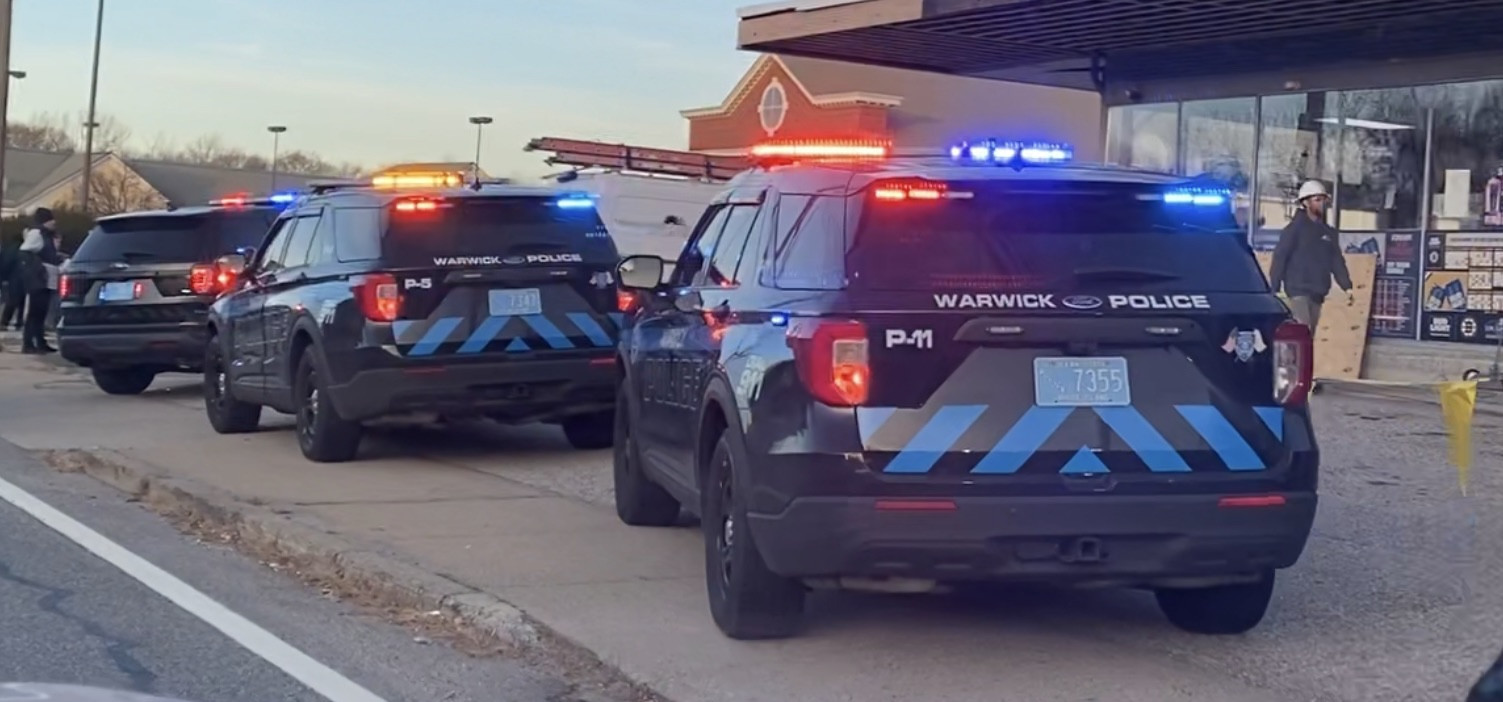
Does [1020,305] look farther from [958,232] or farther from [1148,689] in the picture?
[1148,689]

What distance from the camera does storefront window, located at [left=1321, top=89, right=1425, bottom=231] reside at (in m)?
16.5

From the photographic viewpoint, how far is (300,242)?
12.5m

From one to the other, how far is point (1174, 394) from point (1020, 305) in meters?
0.59

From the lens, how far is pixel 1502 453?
1173 centimetres

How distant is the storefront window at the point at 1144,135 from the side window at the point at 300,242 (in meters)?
9.02

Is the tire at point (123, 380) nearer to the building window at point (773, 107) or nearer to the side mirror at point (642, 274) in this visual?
the side mirror at point (642, 274)

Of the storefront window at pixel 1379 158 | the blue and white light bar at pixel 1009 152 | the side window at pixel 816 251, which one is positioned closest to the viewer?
the side window at pixel 816 251

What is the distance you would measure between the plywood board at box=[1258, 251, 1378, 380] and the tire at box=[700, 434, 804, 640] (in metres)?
11.0

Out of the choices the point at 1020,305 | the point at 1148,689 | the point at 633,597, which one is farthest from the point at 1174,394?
the point at 633,597

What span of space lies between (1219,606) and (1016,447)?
127 centimetres

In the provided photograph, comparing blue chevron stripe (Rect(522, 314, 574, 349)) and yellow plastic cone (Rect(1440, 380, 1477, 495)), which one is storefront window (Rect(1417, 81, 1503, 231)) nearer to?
yellow plastic cone (Rect(1440, 380, 1477, 495))

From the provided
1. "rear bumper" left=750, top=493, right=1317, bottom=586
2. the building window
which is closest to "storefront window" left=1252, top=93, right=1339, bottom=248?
"rear bumper" left=750, top=493, right=1317, bottom=586

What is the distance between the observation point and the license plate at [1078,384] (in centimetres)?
614

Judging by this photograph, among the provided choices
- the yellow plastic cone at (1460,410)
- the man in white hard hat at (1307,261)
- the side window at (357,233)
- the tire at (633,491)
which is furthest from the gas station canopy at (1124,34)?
the tire at (633,491)
